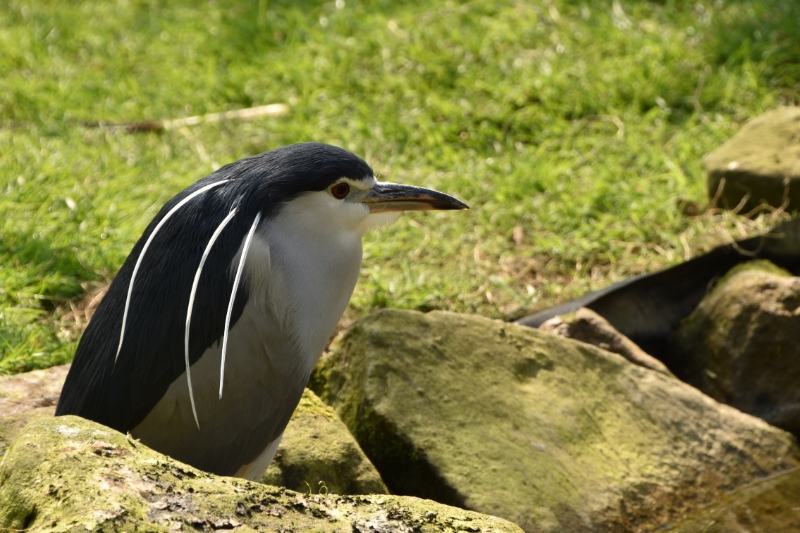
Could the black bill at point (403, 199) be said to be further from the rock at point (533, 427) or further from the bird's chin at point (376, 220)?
the rock at point (533, 427)

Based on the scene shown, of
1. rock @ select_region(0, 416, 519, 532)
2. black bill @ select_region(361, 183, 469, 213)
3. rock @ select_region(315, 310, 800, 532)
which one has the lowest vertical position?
rock @ select_region(315, 310, 800, 532)

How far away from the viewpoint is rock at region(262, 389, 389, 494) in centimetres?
278

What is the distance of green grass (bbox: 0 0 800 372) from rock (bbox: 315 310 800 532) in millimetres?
790

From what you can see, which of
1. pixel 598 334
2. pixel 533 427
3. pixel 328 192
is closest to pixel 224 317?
pixel 328 192

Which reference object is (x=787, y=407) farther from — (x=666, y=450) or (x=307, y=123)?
(x=307, y=123)

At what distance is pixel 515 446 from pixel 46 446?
5.49ft

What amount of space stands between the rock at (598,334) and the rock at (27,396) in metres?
1.87

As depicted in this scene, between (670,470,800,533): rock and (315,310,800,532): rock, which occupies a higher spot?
(315,310,800,532): rock

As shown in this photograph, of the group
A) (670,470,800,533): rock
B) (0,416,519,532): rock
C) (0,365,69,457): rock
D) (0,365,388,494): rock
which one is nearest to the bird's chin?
(0,365,388,494): rock

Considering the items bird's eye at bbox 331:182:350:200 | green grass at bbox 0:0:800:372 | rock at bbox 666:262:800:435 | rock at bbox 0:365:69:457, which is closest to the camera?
rock at bbox 0:365:69:457

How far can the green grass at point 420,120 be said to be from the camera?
427cm

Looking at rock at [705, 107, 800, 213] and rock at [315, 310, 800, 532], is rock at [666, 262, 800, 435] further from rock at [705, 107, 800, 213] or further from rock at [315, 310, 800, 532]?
rock at [705, 107, 800, 213]

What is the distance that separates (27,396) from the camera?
9.72 feet

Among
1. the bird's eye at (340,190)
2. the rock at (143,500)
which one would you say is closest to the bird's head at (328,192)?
the bird's eye at (340,190)
